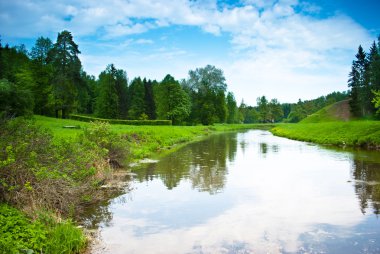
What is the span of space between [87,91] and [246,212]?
277ft

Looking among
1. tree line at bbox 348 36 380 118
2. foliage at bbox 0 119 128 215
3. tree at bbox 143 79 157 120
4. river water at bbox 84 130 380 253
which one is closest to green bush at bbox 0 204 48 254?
foliage at bbox 0 119 128 215

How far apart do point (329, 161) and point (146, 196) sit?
1426 centimetres

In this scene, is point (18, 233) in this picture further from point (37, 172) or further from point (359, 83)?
point (359, 83)

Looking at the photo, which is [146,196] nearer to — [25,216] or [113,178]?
[113,178]

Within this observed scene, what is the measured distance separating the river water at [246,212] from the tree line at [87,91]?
25536mm

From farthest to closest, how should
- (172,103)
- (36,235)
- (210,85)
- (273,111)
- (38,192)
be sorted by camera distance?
(273,111) → (210,85) → (172,103) → (38,192) → (36,235)

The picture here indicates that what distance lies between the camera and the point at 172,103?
73.6m

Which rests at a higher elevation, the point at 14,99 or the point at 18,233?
the point at 14,99

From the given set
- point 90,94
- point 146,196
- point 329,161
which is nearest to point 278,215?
point 146,196

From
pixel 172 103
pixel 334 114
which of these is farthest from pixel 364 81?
pixel 172 103

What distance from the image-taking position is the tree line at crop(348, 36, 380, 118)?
185ft

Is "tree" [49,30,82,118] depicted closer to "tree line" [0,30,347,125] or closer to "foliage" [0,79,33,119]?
"tree line" [0,30,347,125]

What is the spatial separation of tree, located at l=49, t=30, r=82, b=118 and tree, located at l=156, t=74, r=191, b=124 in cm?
2449

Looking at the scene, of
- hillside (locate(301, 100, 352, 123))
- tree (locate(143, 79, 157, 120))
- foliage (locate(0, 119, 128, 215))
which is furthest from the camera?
tree (locate(143, 79, 157, 120))
